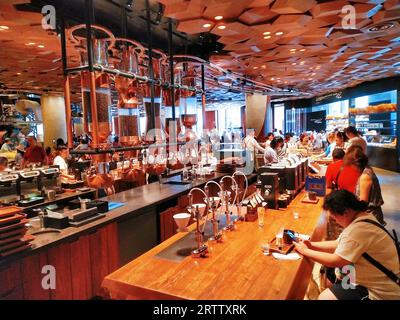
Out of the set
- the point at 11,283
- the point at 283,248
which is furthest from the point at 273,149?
the point at 11,283

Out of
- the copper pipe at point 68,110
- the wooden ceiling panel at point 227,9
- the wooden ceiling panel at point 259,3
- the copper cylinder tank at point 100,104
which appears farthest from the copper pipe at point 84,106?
the wooden ceiling panel at point 259,3

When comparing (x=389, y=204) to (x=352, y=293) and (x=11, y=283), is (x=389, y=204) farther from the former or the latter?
(x=11, y=283)

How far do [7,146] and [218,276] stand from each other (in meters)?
11.4

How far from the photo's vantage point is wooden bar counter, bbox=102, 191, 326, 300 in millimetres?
1578

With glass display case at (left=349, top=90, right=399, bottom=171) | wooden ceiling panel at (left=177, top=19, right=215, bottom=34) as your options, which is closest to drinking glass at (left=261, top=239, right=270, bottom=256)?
wooden ceiling panel at (left=177, top=19, right=215, bottom=34)

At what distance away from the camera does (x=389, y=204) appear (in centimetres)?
670

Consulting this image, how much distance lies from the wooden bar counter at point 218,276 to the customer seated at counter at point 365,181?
1.46 metres

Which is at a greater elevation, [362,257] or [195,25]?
[195,25]

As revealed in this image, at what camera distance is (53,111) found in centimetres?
1220

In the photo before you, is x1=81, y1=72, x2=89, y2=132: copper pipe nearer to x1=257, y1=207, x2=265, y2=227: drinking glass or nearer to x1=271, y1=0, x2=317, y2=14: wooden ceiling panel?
x1=257, y1=207, x2=265, y2=227: drinking glass

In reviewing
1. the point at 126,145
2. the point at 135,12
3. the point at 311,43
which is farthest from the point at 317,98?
the point at 126,145

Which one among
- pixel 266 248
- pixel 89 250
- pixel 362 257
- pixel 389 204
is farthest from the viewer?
pixel 389 204

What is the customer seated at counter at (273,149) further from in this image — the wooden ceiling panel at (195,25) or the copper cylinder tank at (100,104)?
the copper cylinder tank at (100,104)
